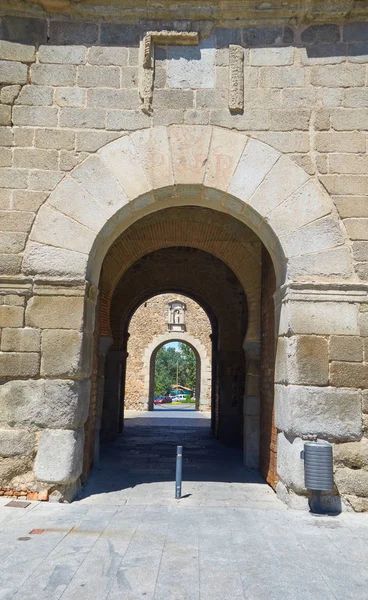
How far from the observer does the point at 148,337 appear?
19.8 m

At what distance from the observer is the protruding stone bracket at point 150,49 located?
15.4 feet

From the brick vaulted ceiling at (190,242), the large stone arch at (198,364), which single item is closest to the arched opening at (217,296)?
the brick vaulted ceiling at (190,242)

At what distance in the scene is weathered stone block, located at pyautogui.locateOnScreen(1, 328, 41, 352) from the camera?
4301mm

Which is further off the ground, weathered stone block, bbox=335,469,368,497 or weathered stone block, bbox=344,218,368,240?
weathered stone block, bbox=344,218,368,240

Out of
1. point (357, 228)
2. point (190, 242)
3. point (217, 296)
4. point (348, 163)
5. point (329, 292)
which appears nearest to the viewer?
point (329, 292)

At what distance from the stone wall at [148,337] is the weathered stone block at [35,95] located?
15035mm

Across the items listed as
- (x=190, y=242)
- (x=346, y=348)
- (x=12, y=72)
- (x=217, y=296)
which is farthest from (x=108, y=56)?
(x=217, y=296)

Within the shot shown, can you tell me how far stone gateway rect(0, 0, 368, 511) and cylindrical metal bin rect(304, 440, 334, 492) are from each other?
0.49 feet

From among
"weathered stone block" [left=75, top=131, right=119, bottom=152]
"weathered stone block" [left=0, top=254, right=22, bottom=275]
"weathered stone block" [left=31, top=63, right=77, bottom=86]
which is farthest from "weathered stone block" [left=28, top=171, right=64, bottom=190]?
"weathered stone block" [left=31, top=63, right=77, bottom=86]

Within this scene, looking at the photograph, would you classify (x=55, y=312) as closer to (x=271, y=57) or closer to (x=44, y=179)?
(x=44, y=179)

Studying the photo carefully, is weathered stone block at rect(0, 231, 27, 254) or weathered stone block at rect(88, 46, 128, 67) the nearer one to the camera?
weathered stone block at rect(0, 231, 27, 254)

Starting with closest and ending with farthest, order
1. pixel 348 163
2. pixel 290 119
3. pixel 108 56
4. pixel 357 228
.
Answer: pixel 357 228, pixel 348 163, pixel 290 119, pixel 108 56

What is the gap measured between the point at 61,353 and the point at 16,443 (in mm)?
894

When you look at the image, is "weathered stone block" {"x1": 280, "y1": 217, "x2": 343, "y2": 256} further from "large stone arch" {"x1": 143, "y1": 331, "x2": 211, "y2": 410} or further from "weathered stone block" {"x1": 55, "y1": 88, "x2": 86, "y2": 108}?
"large stone arch" {"x1": 143, "y1": 331, "x2": 211, "y2": 410}
